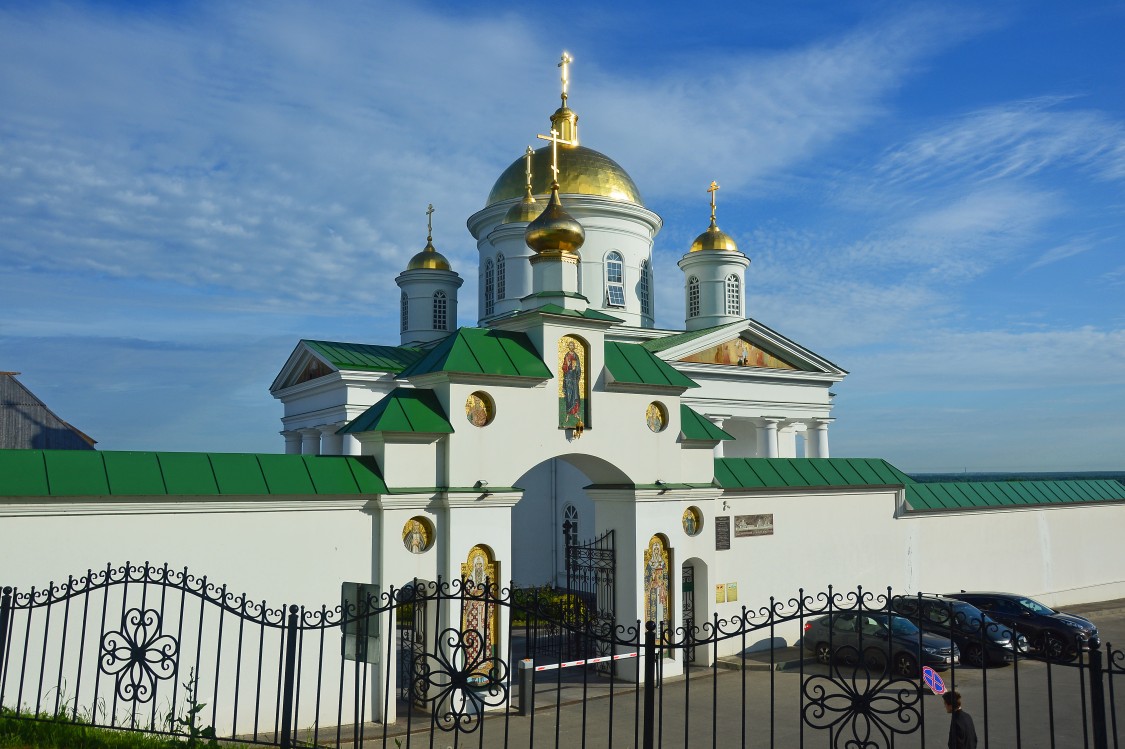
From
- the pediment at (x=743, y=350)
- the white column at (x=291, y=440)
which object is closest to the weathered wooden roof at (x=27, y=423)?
the white column at (x=291, y=440)

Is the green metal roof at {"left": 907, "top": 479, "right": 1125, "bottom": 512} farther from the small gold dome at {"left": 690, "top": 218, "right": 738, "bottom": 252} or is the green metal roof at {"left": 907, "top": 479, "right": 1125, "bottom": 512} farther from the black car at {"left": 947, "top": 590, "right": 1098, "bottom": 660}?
the small gold dome at {"left": 690, "top": 218, "right": 738, "bottom": 252}

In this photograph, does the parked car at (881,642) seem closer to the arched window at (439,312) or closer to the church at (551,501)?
the church at (551,501)

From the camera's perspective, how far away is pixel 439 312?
29391 millimetres

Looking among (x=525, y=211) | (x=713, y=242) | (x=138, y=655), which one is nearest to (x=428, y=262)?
(x=525, y=211)

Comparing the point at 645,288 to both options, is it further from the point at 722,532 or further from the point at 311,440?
the point at 722,532

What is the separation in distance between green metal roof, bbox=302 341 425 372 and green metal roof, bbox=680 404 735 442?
11507mm

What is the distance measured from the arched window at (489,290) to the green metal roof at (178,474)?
16.5 meters

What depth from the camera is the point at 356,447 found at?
935 inches

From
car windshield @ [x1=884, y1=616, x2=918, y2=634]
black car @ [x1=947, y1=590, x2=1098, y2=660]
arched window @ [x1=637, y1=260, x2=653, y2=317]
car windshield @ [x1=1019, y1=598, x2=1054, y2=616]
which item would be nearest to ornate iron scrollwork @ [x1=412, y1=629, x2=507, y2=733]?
car windshield @ [x1=884, y1=616, x2=918, y2=634]

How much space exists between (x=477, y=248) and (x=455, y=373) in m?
17.8

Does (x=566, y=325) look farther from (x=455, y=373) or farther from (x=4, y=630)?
(x=4, y=630)

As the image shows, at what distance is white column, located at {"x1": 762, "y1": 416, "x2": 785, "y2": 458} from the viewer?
26625mm

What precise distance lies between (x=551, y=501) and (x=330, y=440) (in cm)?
631

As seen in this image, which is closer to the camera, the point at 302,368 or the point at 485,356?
the point at 485,356
